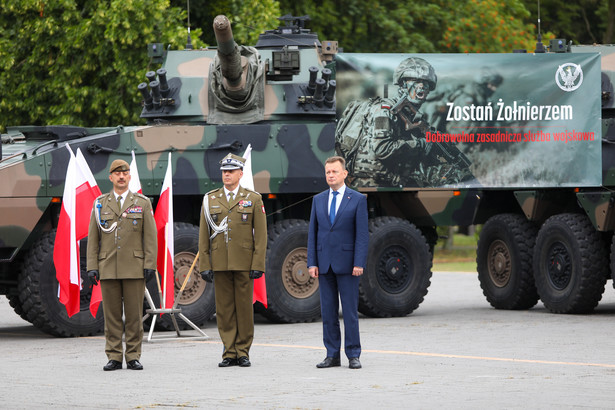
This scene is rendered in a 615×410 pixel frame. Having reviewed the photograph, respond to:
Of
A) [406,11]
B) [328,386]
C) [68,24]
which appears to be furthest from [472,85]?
[406,11]

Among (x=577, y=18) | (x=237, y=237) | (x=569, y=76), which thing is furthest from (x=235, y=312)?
(x=577, y=18)

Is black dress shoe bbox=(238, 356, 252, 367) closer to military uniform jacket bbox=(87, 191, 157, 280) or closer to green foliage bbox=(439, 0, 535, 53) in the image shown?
military uniform jacket bbox=(87, 191, 157, 280)

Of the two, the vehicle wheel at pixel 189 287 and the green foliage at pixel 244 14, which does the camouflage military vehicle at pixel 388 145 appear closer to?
the vehicle wheel at pixel 189 287

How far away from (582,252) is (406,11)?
18.1 meters

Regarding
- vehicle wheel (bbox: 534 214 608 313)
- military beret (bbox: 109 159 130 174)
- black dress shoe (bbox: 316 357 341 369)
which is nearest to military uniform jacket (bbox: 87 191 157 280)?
military beret (bbox: 109 159 130 174)

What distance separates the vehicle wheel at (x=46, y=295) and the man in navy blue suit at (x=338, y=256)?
3859 millimetres

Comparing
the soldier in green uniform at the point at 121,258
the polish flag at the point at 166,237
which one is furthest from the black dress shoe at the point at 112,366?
the polish flag at the point at 166,237

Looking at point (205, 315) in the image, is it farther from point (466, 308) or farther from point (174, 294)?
point (466, 308)

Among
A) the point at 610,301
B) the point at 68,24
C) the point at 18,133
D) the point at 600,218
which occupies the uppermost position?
the point at 68,24

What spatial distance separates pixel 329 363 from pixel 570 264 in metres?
6.21

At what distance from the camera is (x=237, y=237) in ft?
38.4

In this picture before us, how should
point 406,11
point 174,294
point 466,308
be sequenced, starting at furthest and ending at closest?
point 406,11 < point 466,308 < point 174,294

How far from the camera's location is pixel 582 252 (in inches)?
647

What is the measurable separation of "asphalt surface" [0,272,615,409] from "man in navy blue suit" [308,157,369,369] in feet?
0.99
